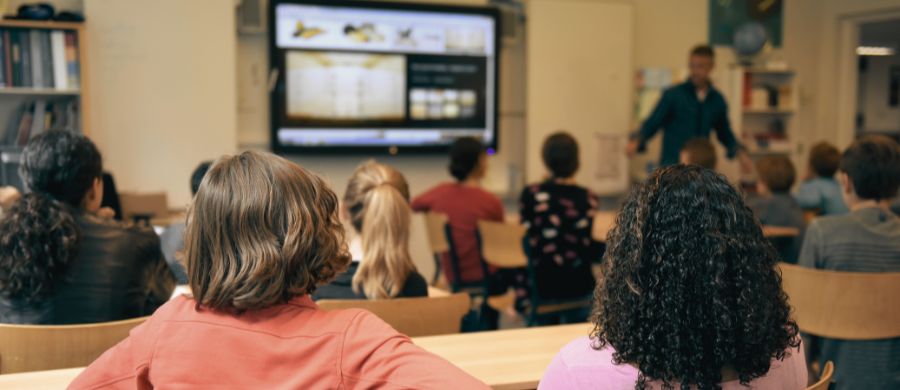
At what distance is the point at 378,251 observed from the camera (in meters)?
2.52

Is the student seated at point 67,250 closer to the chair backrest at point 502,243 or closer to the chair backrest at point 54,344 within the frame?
the chair backrest at point 54,344

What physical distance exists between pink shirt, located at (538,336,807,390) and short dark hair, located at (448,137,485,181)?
3.01 m

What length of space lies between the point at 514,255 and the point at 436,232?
641 millimetres

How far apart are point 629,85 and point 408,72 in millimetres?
1818

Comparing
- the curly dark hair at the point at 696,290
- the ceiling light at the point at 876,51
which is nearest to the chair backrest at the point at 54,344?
the curly dark hair at the point at 696,290

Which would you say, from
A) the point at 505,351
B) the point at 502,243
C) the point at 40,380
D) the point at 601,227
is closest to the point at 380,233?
the point at 505,351

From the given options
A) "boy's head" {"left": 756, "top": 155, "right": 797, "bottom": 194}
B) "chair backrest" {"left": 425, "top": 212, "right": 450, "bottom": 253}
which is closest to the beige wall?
"chair backrest" {"left": 425, "top": 212, "right": 450, "bottom": 253}

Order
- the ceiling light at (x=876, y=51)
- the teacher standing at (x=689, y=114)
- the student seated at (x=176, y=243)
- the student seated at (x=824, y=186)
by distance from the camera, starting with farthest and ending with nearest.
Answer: the ceiling light at (x=876, y=51)
the teacher standing at (x=689, y=114)
the student seated at (x=824, y=186)
the student seated at (x=176, y=243)

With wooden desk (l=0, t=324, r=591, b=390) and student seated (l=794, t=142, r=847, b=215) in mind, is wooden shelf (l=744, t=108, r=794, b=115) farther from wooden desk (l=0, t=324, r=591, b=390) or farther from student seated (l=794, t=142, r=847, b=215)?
wooden desk (l=0, t=324, r=591, b=390)

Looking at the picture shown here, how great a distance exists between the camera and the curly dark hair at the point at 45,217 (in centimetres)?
219

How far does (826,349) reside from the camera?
8.96 feet

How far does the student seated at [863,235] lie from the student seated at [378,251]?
1315 millimetres

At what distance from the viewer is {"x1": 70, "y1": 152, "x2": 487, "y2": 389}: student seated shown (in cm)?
121

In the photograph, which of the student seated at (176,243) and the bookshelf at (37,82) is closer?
the student seated at (176,243)
